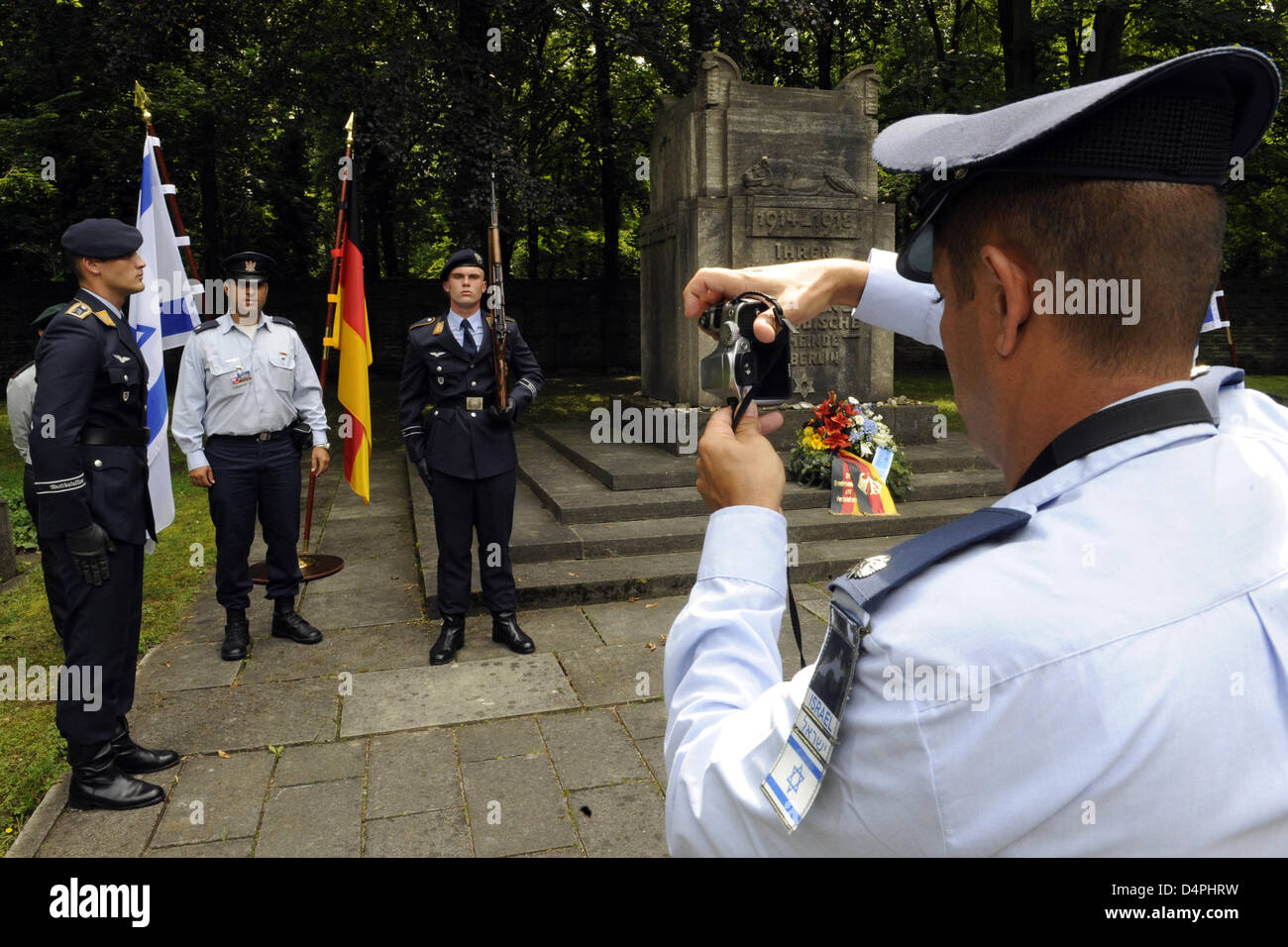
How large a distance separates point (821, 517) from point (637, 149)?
17.4 m

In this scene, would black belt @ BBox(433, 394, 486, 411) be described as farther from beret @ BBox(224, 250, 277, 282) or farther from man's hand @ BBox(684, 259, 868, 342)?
man's hand @ BBox(684, 259, 868, 342)

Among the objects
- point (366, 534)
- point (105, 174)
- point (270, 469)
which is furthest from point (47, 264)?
point (270, 469)

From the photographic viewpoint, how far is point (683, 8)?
1809 cm

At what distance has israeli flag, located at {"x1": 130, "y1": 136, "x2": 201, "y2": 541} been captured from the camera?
18.5 ft

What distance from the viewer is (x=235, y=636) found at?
5438 mm

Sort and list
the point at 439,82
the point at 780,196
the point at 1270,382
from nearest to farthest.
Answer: the point at 780,196
the point at 439,82
the point at 1270,382

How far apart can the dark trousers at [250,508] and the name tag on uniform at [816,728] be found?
5.25 m

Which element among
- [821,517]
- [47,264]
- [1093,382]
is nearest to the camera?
[1093,382]

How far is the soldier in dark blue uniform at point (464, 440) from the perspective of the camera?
552cm

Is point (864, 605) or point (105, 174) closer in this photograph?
point (864, 605)

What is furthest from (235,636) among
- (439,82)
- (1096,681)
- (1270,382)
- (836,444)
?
(1270,382)

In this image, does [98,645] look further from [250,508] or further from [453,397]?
[453,397]

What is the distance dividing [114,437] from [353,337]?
3.16 metres

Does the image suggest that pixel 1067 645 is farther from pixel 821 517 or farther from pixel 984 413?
pixel 821 517
